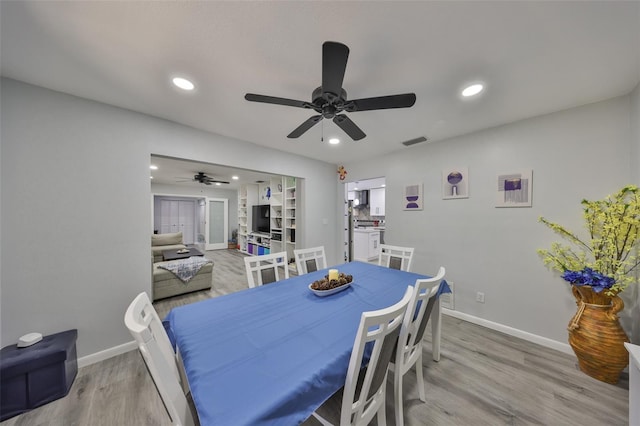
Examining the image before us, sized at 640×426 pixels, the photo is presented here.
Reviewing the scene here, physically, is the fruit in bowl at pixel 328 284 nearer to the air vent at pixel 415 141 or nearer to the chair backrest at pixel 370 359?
the chair backrest at pixel 370 359

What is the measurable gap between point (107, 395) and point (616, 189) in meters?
4.85

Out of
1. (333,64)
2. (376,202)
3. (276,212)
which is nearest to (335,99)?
(333,64)

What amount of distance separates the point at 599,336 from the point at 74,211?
4824 millimetres

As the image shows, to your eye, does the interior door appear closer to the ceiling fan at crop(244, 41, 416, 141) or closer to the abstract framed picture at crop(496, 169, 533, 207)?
the ceiling fan at crop(244, 41, 416, 141)

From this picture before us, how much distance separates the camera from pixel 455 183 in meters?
2.96

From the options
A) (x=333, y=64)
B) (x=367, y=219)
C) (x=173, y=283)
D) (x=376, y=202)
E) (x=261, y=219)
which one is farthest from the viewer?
(x=367, y=219)

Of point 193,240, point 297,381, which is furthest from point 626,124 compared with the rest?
point 193,240

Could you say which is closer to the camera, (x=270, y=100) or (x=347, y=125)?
(x=270, y=100)

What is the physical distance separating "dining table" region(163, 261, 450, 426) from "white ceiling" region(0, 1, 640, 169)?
1785 mm

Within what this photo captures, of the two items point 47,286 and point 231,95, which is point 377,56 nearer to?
point 231,95

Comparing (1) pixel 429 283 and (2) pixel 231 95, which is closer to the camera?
(1) pixel 429 283

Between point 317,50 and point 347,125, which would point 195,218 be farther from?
point 317,50

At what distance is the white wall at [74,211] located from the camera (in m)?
1.74

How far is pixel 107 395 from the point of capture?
1668 millimetres
